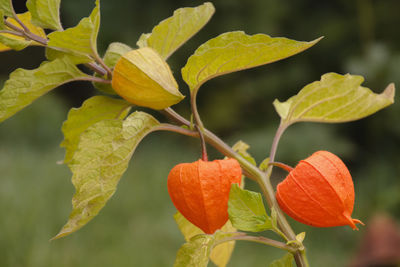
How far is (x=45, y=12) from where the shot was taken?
336 millimetres

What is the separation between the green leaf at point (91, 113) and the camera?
0.36 meters

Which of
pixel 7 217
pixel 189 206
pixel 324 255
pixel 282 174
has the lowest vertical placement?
pixel 282 174

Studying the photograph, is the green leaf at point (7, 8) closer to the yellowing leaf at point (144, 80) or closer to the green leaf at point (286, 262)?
the yellowing leaf at point (144, 80)

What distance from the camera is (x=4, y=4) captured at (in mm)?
346

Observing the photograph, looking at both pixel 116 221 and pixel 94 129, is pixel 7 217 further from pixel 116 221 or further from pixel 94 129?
pixel 94 129

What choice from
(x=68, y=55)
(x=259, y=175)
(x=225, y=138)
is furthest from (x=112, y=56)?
(x=225, y=138)

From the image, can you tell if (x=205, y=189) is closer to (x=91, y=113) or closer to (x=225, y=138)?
(x=91, y=113)

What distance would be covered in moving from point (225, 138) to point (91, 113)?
3732 mm

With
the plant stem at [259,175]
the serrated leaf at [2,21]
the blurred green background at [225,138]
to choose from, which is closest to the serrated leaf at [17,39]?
the serrated leaf at [2,21]

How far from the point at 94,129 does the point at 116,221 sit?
1.79 meters

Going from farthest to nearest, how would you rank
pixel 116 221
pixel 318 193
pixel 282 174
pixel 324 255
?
1. pixel 282 174
2. pixel 324 255
3. pixel 116 221
4. pixel 318 193

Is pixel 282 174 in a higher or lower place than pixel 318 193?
lower

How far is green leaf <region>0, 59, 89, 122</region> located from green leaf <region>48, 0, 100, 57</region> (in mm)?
14

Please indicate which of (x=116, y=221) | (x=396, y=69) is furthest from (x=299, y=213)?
(x=396, y=69)
